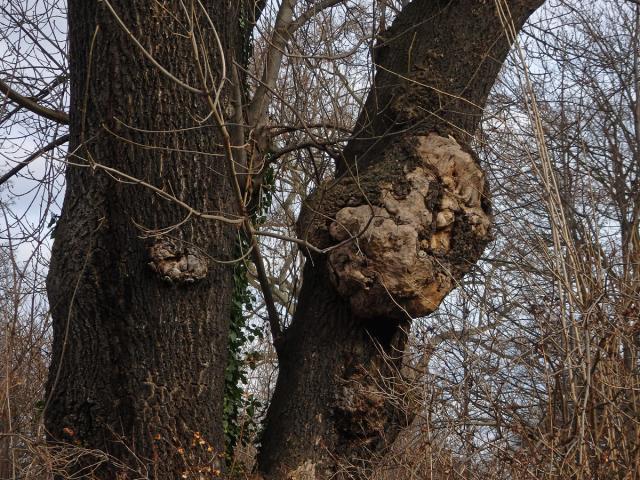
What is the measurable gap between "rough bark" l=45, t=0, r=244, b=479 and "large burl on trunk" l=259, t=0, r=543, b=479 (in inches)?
22.6

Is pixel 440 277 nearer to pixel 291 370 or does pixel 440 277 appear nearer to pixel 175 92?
pixel 291 370

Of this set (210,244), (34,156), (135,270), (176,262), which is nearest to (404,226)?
(210,244)

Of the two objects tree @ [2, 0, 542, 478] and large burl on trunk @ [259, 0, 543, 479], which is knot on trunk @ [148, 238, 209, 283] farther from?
large burl on trunk @ [259, 0, 543, 479]

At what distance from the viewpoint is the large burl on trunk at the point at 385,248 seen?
4.55m

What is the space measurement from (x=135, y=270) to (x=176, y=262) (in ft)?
0.71

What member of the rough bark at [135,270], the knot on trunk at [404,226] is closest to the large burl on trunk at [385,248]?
the knot on trunk at [404,226]

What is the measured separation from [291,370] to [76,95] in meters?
1.93

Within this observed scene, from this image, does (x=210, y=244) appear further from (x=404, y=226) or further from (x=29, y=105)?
(x=29, y=105)

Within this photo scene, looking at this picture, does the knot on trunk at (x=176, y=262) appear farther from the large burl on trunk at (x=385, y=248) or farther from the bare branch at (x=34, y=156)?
the bare branch at (x=34, y=156)

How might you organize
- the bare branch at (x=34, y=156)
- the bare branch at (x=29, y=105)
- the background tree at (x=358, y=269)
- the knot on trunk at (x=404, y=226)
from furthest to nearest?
the bare branch at (x=34, y=156), the bare branch at (x=29, y=105), the knot on trunk at (x=404, y=226), the background tree at (x=358, y=269)

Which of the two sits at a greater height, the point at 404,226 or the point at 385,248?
the point at 404,226

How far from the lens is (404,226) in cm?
452

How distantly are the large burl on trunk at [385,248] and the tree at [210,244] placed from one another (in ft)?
0.04

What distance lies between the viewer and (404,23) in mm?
5176
